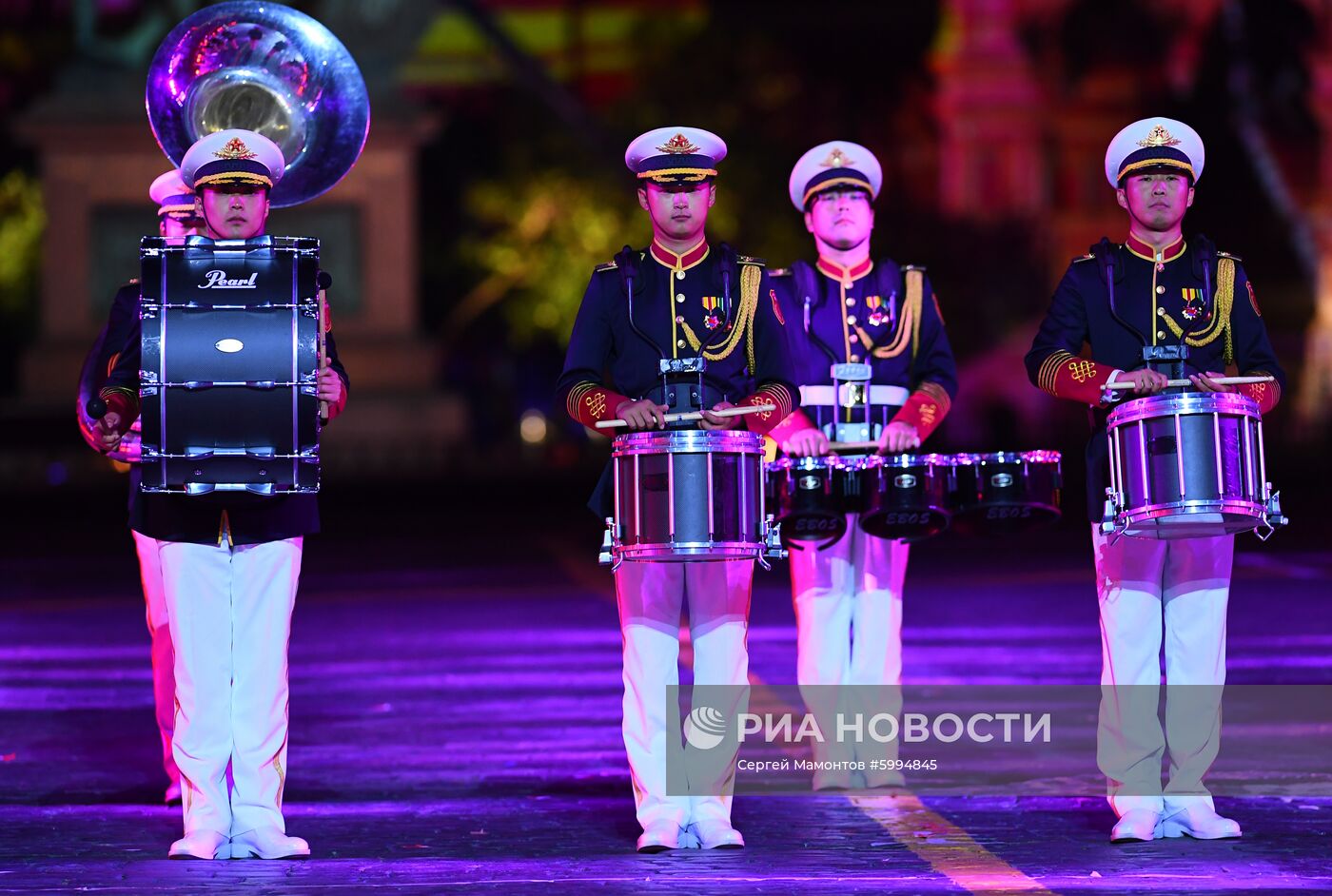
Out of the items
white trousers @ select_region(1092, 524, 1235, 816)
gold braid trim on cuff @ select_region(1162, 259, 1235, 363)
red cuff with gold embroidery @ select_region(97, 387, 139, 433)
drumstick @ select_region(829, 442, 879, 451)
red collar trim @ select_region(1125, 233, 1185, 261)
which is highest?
red collar trim @ select_region(1125, 233, 1185, 261)

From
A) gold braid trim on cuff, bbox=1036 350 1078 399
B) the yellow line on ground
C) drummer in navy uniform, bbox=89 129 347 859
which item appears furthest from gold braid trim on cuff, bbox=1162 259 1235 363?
drummer in navy uniform, bbox=89 129 347 859

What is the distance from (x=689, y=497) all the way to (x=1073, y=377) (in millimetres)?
1543

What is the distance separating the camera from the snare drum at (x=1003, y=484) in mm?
9352

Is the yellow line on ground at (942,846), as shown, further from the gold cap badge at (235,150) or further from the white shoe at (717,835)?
the gold cap badge at (235,150)

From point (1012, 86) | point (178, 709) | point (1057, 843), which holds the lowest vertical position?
point (1057, 843)

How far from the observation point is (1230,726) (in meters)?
10.7

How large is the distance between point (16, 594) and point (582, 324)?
1050 centimetres

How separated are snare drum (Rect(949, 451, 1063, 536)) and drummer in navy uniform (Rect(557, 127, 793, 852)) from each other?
1128mm

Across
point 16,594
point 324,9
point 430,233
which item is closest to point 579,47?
point 430,233

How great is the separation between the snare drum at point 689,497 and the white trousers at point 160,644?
2.05 meters

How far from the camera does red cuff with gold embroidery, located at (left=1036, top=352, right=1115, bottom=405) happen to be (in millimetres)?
8445

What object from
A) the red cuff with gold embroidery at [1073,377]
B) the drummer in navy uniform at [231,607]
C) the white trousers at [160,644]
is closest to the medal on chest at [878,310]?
the red cuff with gold embroidery at [1073,377]

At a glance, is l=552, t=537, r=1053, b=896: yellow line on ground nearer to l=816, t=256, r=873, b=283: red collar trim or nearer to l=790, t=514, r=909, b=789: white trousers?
l=790, t=514, r=909, b=789: white trousers

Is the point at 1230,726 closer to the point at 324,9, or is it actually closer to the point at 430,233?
the point at 324,9
